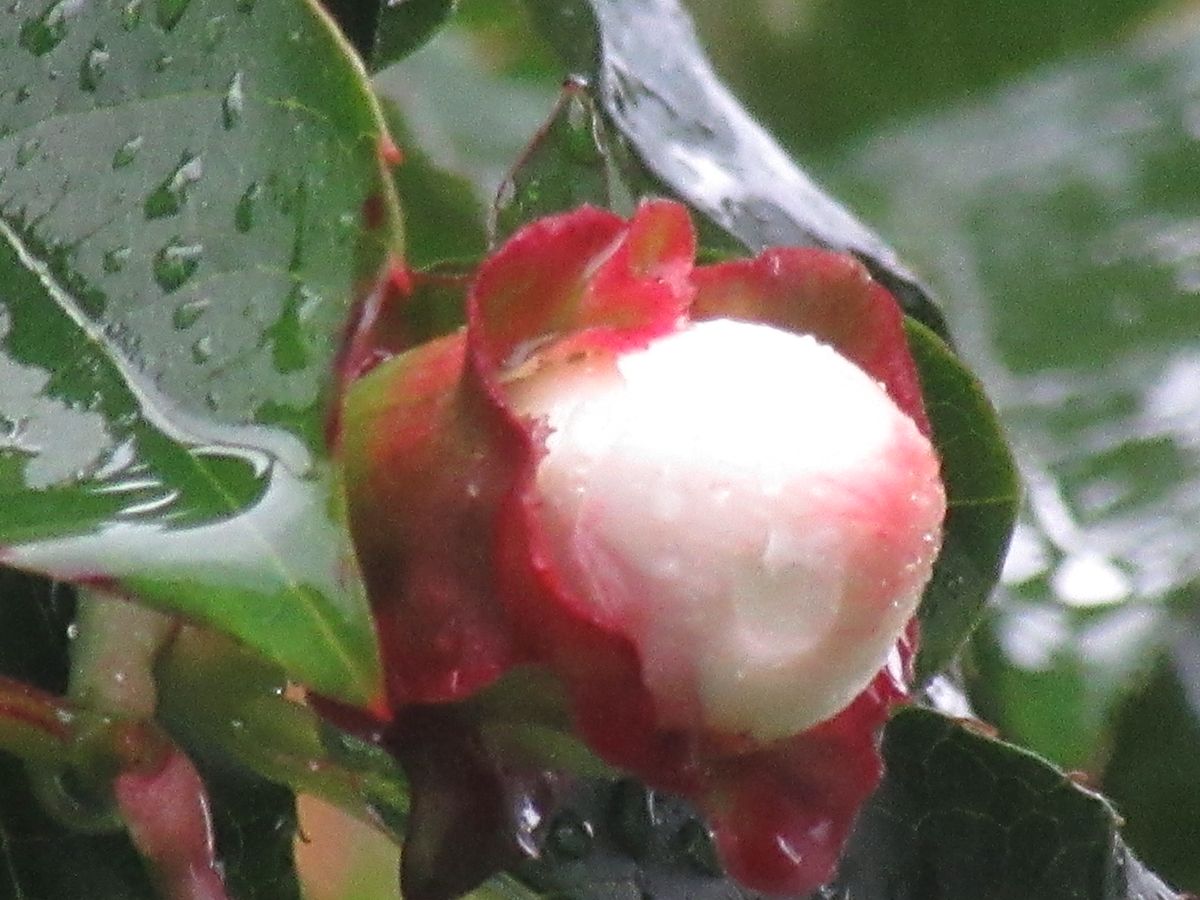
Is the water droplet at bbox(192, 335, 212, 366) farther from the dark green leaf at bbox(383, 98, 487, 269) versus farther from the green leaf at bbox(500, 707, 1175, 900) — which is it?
the dark green leaf at bbox(383, 98, 487, 269)

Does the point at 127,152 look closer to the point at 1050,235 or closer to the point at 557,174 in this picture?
the point at 557,174

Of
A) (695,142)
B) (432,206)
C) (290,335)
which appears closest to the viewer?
(290,335)

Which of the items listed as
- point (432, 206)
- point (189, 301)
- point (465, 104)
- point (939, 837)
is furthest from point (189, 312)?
point (465, 104)

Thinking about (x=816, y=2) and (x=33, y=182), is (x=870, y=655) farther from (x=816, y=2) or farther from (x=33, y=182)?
(x=816, y=2)

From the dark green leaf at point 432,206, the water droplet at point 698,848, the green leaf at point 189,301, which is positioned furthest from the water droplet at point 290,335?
the dark green leaf at point 432,206

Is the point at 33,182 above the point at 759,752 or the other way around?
above

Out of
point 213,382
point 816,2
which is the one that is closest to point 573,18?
point 213,382

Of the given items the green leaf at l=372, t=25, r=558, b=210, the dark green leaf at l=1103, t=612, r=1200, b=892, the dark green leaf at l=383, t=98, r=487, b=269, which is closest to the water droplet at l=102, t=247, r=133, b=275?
the dark green leaf at l=383, t=98, r=487, b=269

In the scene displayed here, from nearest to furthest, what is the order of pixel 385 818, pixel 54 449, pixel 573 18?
pixel 54 449 → pixel 385 818 → pixel 573 18
